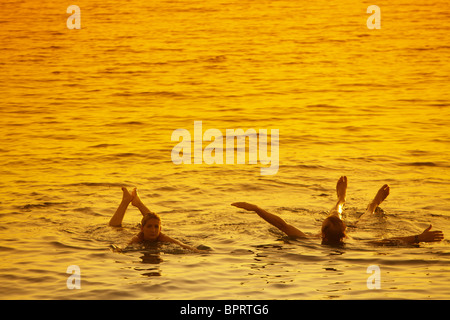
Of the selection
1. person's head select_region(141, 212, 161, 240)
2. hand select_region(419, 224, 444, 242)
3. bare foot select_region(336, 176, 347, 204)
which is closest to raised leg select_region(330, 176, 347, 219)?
bare foot select_region(336, 176, 347, 204)

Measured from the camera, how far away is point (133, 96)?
21.5 meters

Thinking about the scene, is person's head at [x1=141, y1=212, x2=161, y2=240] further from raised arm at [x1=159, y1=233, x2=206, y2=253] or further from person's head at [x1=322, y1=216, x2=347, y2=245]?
person's head at [x1=322, y1=216, x2=347, y2=245]

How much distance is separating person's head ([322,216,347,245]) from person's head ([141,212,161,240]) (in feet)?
8.23

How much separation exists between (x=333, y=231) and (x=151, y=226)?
8.89ft

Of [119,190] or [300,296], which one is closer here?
[300,296]

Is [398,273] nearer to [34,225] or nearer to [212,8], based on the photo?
[34,225]

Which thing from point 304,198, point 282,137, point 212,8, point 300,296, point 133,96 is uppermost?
point 212,8

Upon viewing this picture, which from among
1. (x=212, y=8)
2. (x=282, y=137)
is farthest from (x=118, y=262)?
(x=212, y=8)

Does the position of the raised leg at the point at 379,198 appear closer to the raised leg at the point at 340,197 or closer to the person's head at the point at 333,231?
the raised leg at the point at 340,197

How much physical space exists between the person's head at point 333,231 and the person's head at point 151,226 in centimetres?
251

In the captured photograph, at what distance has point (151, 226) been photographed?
32.1ft

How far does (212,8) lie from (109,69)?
41.3 ft

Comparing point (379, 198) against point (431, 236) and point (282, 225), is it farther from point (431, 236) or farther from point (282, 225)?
point (282, 225)

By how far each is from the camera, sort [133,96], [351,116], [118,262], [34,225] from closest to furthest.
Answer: [118,262] < [34,225] < [351,116] < [133,96]
